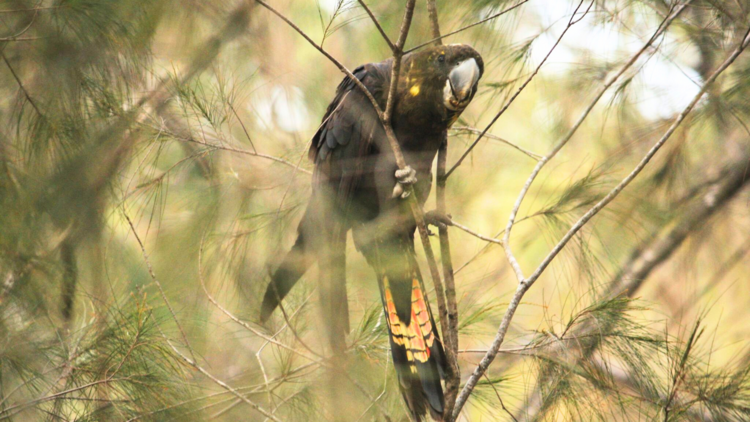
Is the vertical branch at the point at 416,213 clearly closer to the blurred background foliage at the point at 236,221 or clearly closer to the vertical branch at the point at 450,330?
the vertical branch at the point at 450,330

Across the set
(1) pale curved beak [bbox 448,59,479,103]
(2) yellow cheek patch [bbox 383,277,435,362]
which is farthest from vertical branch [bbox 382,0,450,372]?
(1) pale curved beak [bbox 448,59,479,103]

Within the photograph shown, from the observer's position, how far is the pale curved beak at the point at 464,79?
1.81m

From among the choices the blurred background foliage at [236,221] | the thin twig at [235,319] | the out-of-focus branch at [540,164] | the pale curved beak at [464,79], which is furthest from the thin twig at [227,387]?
the pale curved beak at [464,79]

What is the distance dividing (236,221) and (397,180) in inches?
22.5

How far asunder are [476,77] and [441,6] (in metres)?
0.24

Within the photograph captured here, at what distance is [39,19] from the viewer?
5.34 feet

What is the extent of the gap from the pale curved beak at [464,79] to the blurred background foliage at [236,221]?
149mm

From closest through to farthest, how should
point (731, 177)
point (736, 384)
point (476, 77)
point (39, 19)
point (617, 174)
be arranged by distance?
point (736, 384) < point (39, 19) < point (476, 77) < point (617, 174) < point (731, 177)

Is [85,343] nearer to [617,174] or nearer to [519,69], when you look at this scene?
[519,69]

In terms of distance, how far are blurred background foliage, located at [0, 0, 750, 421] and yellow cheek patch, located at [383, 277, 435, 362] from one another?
0.19 ft

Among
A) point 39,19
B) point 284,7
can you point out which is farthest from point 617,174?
point 39,19

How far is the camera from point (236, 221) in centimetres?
143

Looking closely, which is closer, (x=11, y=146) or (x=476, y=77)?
(x=11, y=146)

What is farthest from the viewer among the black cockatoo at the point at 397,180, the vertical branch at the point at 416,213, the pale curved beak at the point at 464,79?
the pale curved beak at the point at 464,79
